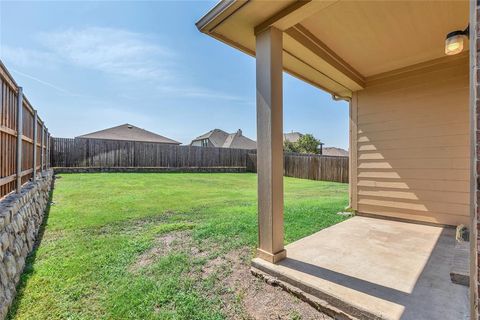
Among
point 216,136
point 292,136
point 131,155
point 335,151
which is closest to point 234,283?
point 131,155

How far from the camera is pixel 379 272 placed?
2.17 metres

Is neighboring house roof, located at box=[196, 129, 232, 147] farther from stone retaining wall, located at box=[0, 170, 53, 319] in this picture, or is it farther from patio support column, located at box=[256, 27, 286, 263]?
patio support column, located at box=[256, 27, 286, 263]

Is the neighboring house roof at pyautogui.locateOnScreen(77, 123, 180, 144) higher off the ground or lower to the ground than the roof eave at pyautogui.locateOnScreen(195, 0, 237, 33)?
higher

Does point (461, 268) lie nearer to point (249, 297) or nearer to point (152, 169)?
point (249, 297)

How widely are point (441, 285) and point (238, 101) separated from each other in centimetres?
2619

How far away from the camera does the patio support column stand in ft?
7.72

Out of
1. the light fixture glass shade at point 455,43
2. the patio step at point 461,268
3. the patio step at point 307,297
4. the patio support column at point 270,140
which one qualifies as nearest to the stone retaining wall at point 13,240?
the patio step at point 307,297

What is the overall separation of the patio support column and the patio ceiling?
260 millimetres

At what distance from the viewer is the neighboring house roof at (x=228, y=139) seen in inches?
1289

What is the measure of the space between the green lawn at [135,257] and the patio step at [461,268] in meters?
1.60

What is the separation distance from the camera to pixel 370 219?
14.0 feet

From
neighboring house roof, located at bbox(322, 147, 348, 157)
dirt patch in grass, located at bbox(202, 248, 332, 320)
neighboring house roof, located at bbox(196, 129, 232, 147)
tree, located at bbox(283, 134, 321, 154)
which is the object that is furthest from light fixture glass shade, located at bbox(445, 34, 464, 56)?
neighboring house roof, located at bbox(322, 147, 348, 157)

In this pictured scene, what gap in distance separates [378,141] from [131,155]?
12729 millimetres

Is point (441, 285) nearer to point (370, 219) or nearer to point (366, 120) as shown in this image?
point (370, 219)
